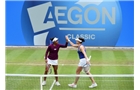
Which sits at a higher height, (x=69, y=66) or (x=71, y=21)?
(x=71, y=21)

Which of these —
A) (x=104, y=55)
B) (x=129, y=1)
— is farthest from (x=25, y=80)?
(x=129, y=1)

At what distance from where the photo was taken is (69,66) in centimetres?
1055

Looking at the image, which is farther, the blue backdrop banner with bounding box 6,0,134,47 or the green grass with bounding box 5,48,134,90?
the blue backdrop banner with bounding box 6,0,134,47

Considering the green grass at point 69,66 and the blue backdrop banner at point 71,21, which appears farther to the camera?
the blue backdrop banner at point 71,21

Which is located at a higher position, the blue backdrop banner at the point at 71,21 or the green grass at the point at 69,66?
the blue backdrop banner at the point at 71,21

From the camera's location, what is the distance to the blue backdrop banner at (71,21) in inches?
533

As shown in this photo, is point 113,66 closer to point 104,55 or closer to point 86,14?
point 104,55

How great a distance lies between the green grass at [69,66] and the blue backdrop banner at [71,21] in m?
0.50

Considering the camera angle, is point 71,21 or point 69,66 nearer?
point 69,66

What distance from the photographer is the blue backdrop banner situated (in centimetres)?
1353

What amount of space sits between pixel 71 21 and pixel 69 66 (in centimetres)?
340

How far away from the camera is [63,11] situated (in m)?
13.6

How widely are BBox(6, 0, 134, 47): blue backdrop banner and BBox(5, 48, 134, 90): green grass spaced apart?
0.50 meters

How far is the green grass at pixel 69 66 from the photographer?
7.47m
